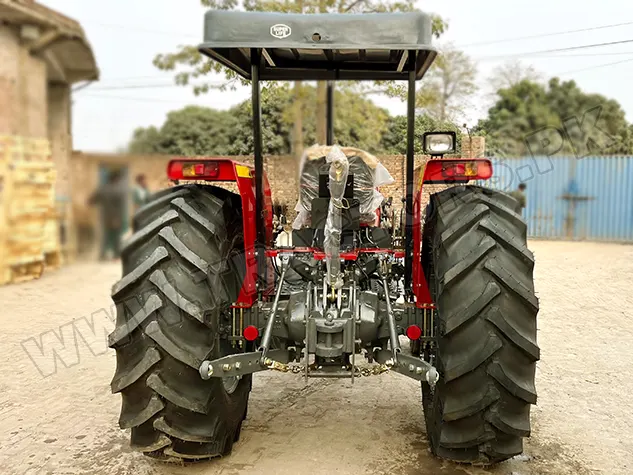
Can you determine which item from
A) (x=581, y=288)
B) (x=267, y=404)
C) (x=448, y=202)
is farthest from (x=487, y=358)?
(x=581, y=288)

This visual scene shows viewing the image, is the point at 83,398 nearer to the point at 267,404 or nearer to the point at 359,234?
the point at 267,404

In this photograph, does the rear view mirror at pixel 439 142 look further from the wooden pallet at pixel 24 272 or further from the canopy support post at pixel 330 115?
the wooden pallet at pixel 24 272

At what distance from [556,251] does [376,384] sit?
7092mm

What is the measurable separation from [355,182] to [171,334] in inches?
74.2

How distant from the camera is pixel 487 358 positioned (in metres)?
3.01

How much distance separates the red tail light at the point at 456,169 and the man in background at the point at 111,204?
2.31m

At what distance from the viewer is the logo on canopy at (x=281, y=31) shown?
3033 millimetres

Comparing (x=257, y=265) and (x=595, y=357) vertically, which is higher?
(x=257, y=265)

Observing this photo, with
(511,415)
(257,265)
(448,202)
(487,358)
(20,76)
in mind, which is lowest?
(511,415)

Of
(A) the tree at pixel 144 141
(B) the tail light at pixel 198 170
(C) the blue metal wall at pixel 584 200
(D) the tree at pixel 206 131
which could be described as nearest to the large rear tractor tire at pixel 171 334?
(B) the tail light at pixel 198 170

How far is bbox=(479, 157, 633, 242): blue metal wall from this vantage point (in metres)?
13.9

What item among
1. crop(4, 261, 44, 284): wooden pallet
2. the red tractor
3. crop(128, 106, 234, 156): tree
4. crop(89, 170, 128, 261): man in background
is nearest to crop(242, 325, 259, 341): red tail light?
the red tractor

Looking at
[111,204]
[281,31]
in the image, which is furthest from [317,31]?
[111,204]

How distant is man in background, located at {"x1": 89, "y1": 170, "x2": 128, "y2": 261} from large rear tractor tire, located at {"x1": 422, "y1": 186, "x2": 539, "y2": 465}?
2017 millimetres
